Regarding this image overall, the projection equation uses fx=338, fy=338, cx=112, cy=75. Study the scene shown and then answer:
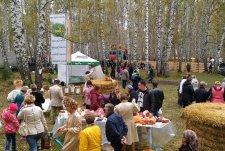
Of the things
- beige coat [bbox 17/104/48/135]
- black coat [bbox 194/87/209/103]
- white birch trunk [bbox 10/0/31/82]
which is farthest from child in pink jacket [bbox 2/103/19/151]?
white birch trunk [bbox 10/0/31/82]

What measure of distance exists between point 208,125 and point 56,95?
5.38 m

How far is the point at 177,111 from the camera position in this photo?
48.7 feet

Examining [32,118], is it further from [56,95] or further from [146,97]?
Result: [56,95]

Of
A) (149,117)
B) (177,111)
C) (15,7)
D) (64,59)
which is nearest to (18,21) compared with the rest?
(15,7)

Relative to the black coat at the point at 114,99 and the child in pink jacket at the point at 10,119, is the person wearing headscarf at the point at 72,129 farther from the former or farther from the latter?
the black coat at the point at 114,99

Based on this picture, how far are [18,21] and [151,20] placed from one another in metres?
33.0

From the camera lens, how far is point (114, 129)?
23.3ft

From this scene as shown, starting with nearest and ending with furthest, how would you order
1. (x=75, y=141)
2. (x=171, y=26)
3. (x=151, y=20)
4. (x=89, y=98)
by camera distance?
1. (x=75, y=141)
2. (x=89, y=98)
3. (x=171, y=26)
4. (x=151, y=20)

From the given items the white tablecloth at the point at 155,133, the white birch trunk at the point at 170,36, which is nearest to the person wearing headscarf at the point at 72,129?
the white tablecloth at the point at 155,133

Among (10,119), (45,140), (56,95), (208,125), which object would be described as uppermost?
(56,95)

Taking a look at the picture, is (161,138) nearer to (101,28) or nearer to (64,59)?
(64,59)

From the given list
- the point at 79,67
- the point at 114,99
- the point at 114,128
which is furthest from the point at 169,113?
the point at 79,67

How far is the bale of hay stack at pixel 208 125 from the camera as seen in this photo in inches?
310

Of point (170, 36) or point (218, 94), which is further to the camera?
point (170, 36)
